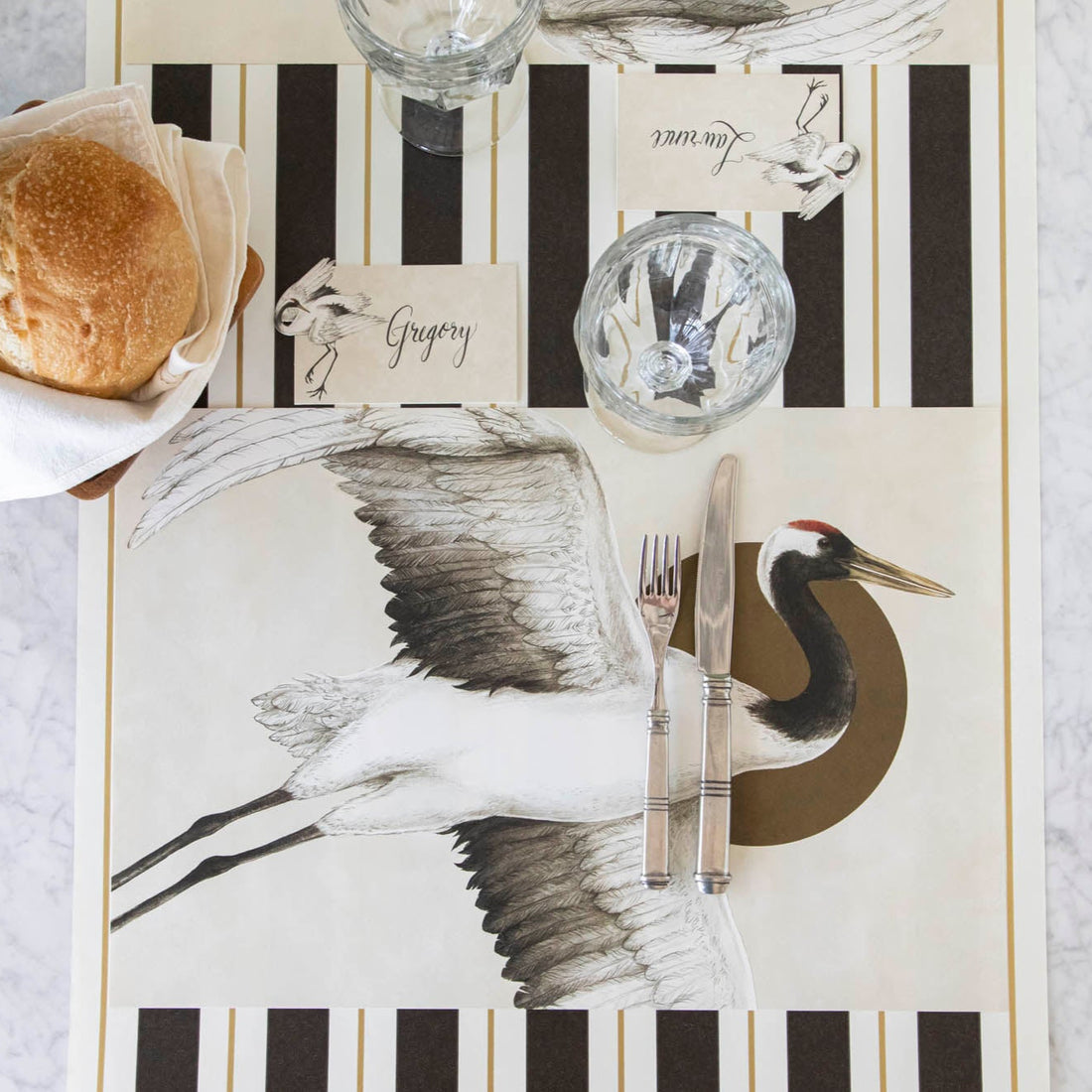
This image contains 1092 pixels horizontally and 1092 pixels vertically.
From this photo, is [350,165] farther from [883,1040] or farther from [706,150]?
[883,1040]

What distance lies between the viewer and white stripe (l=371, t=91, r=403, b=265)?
627mm

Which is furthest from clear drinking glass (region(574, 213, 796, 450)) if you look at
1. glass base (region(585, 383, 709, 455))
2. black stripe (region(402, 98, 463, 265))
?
black stripe (region(402, 98, 463, 265))

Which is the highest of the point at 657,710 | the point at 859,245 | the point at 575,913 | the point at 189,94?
the point at 189,94

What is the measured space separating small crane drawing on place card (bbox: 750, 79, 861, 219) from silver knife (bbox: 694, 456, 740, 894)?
0.21 metres

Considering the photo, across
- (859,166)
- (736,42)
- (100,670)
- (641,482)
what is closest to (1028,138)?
(859,166)

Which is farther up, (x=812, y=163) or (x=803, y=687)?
(x=812, y=163)

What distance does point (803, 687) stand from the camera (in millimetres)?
621

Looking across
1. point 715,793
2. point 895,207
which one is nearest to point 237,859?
point 715,793

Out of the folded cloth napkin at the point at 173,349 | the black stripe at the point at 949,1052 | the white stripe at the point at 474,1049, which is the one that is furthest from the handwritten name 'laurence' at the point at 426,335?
the black stripe at the point at 949,1052

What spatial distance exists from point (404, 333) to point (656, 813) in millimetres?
392

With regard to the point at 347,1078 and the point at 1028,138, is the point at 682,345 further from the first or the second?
the point at 347,1078

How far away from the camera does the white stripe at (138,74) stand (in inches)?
24.7

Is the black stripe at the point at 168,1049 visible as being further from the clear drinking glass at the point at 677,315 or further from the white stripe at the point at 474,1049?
the clear drinking glass at the point at 677,315

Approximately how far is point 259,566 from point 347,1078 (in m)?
0.38
